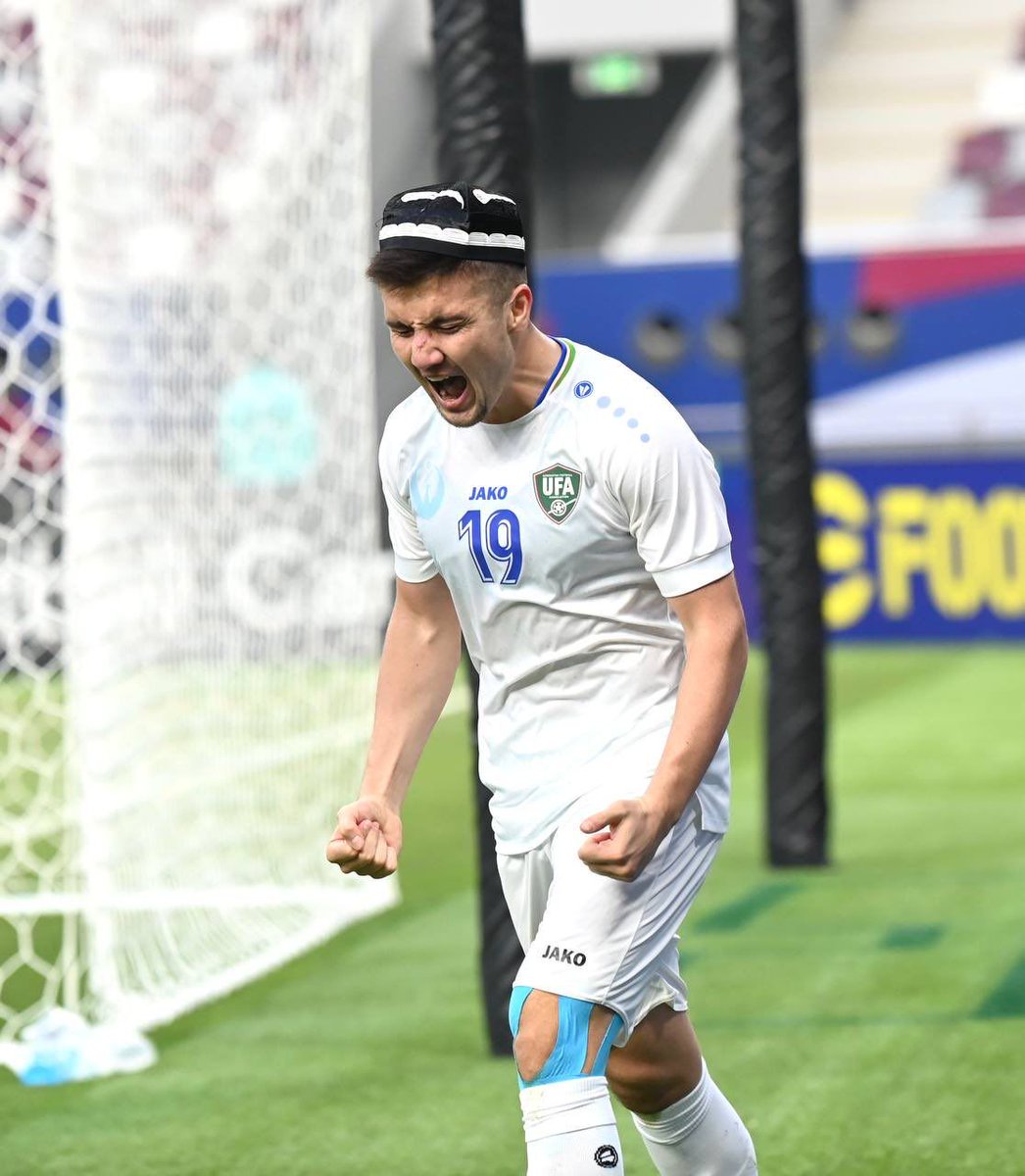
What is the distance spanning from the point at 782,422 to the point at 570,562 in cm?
418

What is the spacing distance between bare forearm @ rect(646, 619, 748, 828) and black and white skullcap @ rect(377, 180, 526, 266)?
0.58 meters

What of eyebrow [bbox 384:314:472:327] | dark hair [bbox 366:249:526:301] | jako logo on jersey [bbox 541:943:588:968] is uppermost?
dark hair [bbox 366:249:526:301]

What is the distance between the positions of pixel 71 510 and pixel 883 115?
51.6 ft

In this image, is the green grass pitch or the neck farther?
the green grass pitch

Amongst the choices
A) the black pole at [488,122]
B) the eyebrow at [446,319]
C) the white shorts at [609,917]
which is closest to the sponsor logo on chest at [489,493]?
the eyebrow at [446,319]

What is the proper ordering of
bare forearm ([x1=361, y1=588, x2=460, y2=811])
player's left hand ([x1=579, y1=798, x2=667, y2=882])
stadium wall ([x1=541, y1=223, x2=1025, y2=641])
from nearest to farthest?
player's left hand ([x1=579, y1=798, x2=667, y2=882])
bare forearm ([x1=361, y1=588, x2=460, y2=811])
stadium wall ([x1=541, y1=223, x2=1025, y2=641])

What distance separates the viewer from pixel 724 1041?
205 inches

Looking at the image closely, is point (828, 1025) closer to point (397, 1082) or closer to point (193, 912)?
point (397, 1082)

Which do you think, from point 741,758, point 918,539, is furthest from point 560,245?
point 741,758

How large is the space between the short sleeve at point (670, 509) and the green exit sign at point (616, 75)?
18422mm

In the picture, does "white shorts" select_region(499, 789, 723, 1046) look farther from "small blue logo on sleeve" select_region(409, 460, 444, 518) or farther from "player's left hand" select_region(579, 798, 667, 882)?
"small blue logo on sleeve" select_region(409, 460, 444, 518)

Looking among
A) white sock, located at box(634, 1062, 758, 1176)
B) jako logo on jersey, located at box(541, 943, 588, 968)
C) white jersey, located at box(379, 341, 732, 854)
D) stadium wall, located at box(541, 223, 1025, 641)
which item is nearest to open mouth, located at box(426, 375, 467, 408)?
white jersey, located at box(379, 341, 732, 854)

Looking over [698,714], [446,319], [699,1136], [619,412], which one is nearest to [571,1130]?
[699,1136]

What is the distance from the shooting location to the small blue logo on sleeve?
3.16 meters
